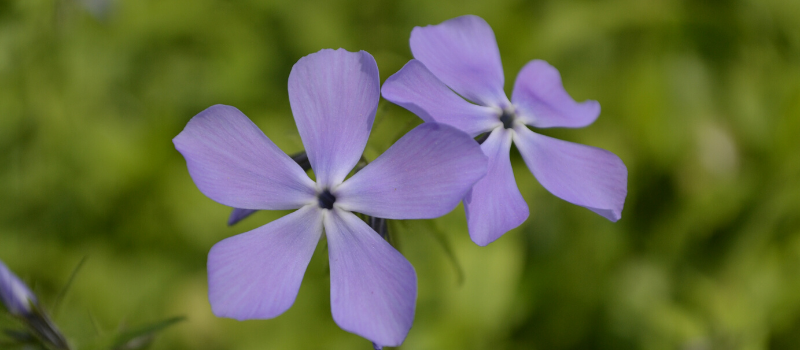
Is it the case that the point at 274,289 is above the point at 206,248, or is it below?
above

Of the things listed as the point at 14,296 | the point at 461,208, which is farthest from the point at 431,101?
the point at 461,208

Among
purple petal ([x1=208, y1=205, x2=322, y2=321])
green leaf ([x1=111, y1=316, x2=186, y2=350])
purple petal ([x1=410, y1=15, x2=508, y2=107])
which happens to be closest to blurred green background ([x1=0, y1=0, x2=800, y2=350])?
green leaf ([x1=111, y1=316, x2=186, y2=350])

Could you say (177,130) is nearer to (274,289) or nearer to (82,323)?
(82,323)

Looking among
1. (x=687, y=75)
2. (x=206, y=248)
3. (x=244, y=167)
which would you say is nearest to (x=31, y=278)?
(x=206, y=248)

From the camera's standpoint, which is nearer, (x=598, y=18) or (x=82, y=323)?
(x=82, y=323)

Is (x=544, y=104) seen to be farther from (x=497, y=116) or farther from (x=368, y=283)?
(x=368, y=283)
